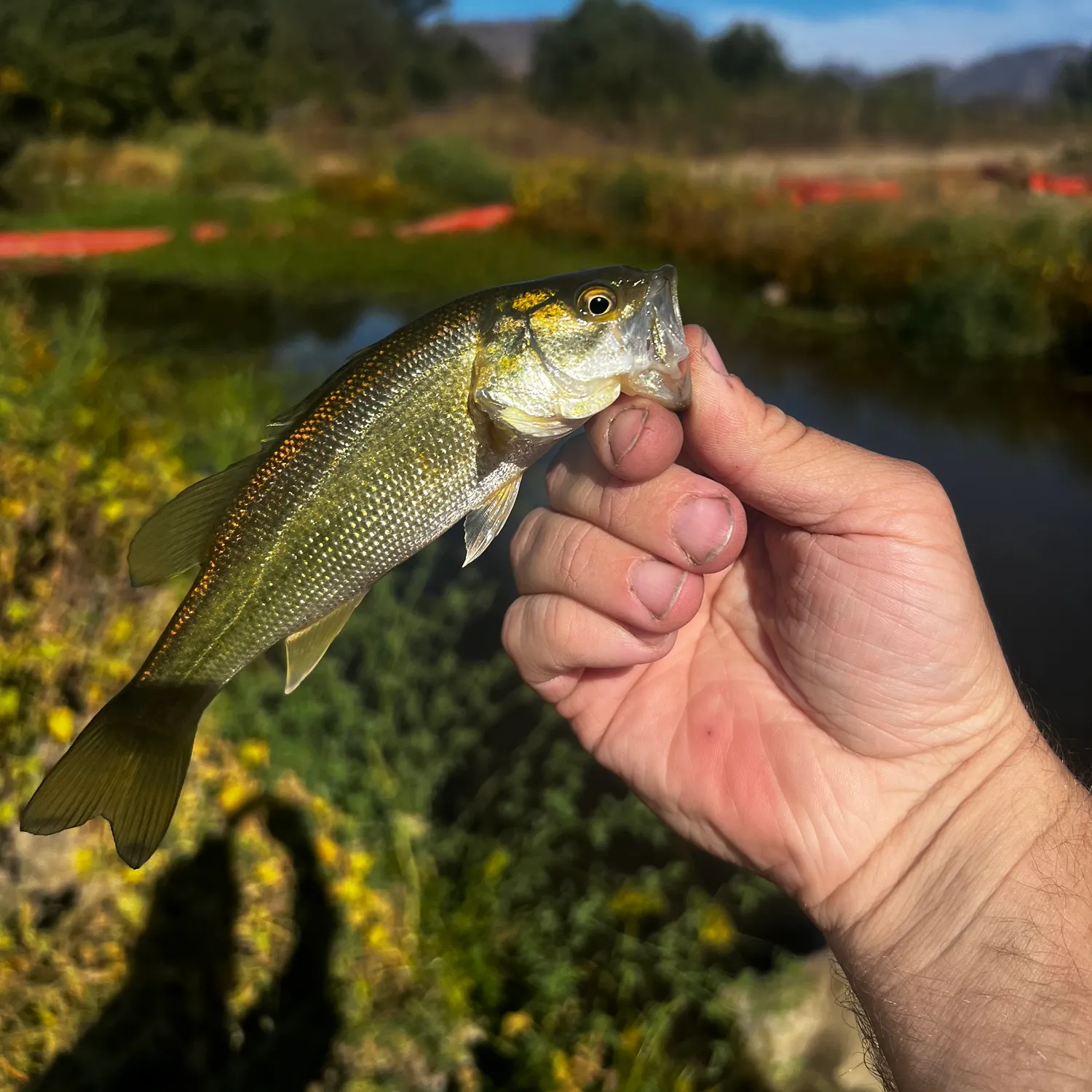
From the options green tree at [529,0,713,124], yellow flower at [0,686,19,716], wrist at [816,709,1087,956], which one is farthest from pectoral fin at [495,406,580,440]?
green tree at [529,0,713,124]

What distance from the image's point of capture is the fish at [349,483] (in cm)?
185

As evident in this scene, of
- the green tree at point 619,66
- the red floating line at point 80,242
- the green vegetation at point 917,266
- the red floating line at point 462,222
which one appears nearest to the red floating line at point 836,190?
the green vegetation at point 917,266

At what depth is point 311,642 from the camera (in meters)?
1.96

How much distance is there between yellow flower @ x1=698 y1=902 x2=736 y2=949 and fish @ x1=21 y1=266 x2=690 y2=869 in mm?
2371

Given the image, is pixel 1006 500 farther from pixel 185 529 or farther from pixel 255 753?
pixel 185 529

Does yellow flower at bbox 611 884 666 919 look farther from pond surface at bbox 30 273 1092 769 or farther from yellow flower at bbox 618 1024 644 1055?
pond surface at bbox 30 273 1092 769

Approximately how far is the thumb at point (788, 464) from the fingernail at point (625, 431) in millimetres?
154

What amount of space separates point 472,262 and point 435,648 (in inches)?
618

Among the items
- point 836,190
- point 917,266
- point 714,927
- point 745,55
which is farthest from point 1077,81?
point 714,927

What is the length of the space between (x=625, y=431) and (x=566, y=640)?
2.01ft

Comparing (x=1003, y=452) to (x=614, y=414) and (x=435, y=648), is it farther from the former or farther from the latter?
(x=614, y=414)

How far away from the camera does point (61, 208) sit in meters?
23.4

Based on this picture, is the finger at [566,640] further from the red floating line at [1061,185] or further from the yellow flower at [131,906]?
the red floating line at [1061,185]

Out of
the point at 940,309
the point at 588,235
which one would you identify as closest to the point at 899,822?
the point at 940,309
